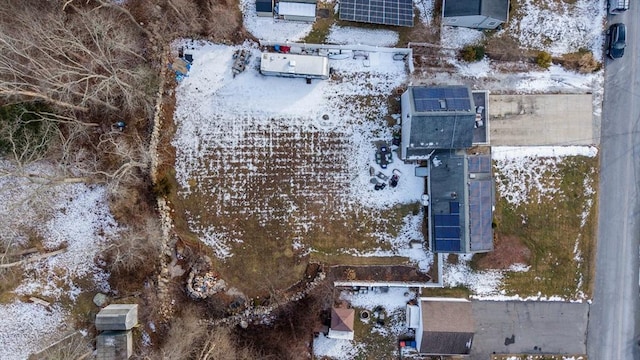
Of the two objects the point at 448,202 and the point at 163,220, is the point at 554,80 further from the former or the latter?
the point at 163,220

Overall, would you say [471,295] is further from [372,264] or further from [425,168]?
[425,168]

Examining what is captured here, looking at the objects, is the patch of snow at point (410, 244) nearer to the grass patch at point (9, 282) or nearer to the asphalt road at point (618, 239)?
the asphalt road at point (618, 239)

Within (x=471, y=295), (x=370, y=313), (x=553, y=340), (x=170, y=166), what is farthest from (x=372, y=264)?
(x=170, y=166)

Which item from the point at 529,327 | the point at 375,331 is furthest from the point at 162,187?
the point at 529,327

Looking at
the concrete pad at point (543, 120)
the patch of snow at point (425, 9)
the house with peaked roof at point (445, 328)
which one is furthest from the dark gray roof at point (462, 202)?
the patch of snow at point (425, 9)

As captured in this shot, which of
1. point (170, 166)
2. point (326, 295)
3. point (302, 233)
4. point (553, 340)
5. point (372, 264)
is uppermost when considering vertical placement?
point (170, 166)

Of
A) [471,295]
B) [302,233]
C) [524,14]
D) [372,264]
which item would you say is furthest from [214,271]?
[524,14]

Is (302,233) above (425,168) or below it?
below
